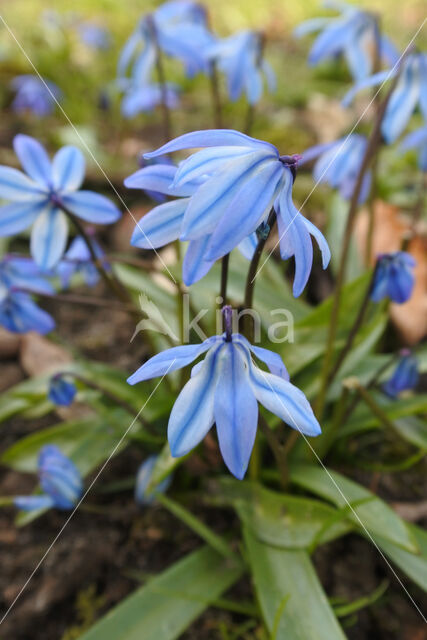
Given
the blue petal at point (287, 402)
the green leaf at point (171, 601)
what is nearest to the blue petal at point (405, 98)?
the blue petal at point (287, 402)

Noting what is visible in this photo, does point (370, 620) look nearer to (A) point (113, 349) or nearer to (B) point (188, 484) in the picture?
(B) point (188, 484)

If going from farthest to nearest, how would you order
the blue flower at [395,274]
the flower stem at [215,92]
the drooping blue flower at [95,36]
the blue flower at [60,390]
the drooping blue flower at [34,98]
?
the drooping blue flower at [95,36] < the drooping blue flower at [34,98] < the flower stem at [215,92] < the blue flower at [60,390] < the blue flower at [395,274]

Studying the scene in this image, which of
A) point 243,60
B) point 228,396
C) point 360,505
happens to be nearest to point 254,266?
point 228,396

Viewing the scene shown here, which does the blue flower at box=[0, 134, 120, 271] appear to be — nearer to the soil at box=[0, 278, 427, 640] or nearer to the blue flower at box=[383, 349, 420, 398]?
the soil at box=[0, 278, 427, 640]

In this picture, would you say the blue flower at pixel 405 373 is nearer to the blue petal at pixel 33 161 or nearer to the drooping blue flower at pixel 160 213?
the drooping blue flower at pixel 160 213

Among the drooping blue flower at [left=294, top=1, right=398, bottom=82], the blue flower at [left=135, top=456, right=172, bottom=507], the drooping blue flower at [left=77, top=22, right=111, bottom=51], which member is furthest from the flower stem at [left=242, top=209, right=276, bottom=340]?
the drooping blue flower at [left=77, top=22, right=111, bottom=51]


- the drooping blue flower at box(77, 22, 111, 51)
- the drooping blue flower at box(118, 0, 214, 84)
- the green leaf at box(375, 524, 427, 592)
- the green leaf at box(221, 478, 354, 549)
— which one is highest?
the drooping blue flower at box(77, 22, 111, 51)
